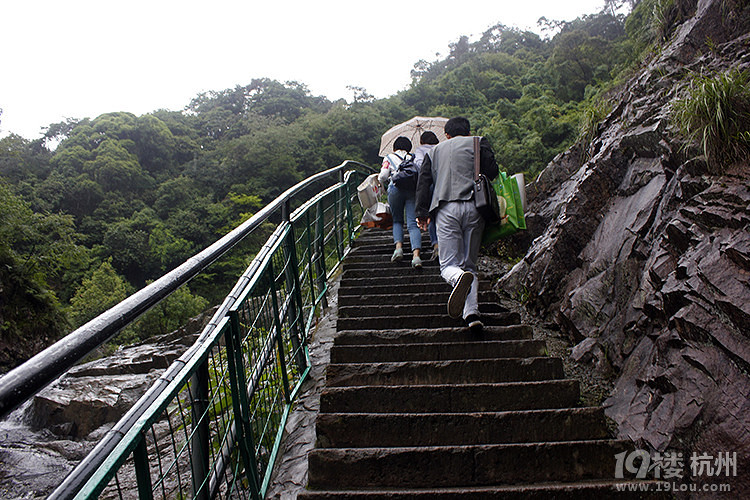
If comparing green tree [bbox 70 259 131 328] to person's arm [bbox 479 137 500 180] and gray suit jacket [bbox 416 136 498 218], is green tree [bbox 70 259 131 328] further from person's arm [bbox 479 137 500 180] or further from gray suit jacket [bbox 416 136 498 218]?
person's arm [bbox 479 137 500 180]

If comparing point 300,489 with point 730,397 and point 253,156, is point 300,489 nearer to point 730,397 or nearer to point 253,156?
point 730,397

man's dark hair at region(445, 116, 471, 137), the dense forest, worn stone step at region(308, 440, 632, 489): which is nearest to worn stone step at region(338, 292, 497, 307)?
man's dark hair at region(445, 116, 471, 137)

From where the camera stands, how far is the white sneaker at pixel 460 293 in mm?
3033

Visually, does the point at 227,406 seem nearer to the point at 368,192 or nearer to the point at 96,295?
the point at 368,192

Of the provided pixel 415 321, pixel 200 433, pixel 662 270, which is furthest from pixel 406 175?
pixel 200 433

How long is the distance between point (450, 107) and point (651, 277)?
2521 cm

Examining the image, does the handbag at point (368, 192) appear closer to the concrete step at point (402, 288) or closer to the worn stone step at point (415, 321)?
the concrete step at point (402, 288)

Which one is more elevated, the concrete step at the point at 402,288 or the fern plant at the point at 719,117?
the fern plant at the point at 719,117

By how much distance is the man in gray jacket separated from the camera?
325cm

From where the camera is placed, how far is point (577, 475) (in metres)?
2.17

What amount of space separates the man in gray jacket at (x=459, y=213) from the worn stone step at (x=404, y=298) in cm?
51

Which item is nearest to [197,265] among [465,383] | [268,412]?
[268,412]

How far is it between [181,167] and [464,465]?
1591 inches

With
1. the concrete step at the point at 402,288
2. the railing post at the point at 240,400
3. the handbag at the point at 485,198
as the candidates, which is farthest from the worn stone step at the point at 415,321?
the railing post at the point at 240,400
